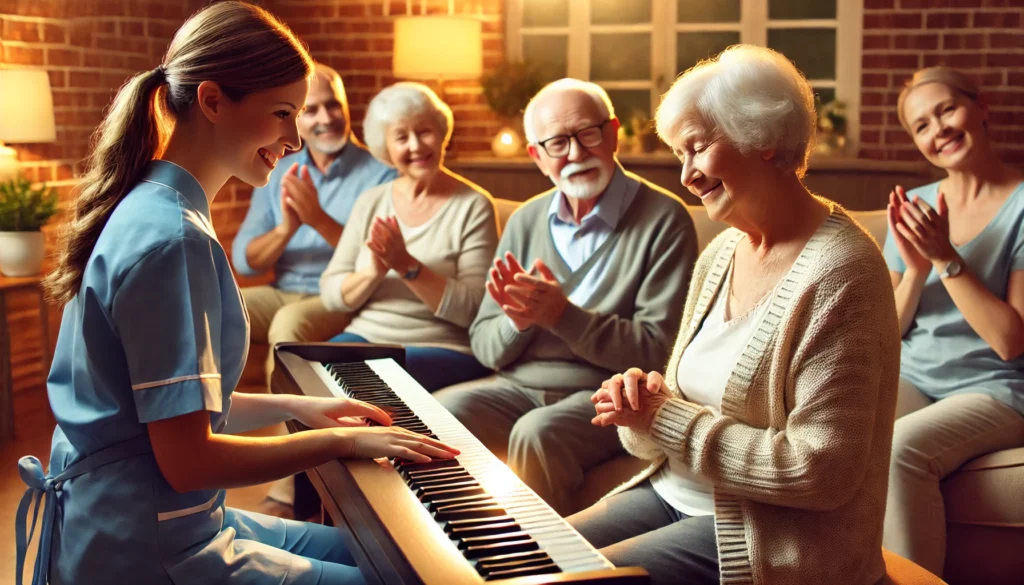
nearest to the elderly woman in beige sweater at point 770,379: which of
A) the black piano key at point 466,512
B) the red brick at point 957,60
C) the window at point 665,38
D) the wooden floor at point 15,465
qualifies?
the black piano key at point 466,512

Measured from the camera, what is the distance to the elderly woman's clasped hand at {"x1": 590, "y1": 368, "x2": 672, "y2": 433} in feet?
5.24

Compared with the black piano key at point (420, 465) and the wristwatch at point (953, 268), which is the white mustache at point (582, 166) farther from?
the black piano key at point (420, 465)

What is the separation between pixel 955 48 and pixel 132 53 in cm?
403

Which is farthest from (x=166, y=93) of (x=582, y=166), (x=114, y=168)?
(x=582, y=166)

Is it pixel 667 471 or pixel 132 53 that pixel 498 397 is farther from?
pixel 132 53

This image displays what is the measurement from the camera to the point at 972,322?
2367 mm

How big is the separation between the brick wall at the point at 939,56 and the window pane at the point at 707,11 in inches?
27.8

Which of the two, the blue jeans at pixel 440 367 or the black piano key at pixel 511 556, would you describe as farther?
the blue jeans at pixel 440 367

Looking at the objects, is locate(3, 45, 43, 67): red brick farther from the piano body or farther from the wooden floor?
the piano body

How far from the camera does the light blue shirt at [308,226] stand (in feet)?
12.5

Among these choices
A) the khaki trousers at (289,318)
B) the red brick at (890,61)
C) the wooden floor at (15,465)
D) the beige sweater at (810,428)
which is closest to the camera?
the beige sweater at (810,428)

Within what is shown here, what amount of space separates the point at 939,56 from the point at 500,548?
4794 millimetres

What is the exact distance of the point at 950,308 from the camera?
249 centimetres

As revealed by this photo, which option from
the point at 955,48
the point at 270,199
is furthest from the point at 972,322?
the point at 955,48
